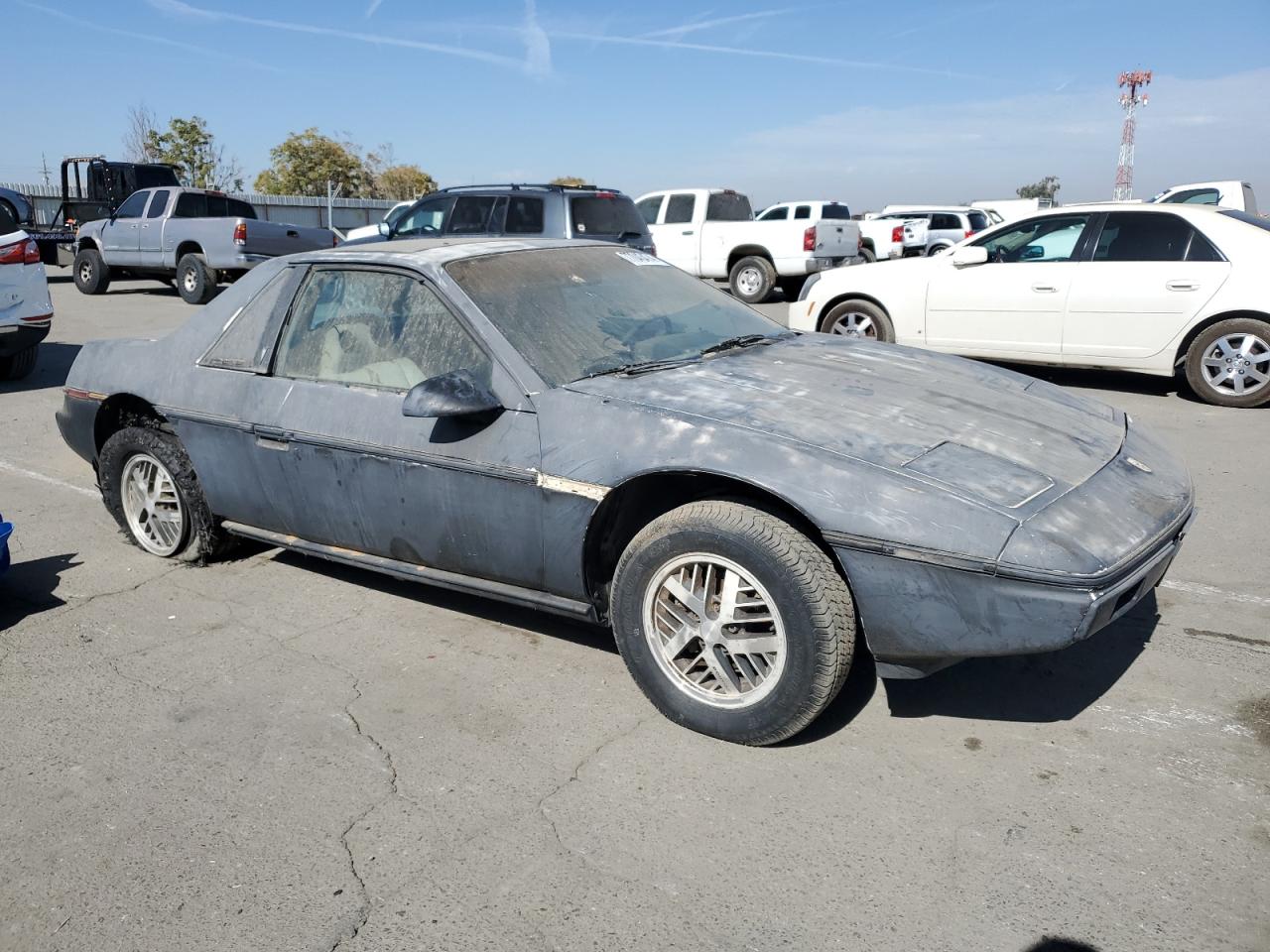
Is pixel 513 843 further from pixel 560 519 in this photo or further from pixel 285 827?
pixel 560 519

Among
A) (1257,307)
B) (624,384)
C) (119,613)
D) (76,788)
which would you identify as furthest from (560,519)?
(1257,307)

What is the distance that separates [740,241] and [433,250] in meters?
13.5

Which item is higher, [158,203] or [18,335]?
[158,203]

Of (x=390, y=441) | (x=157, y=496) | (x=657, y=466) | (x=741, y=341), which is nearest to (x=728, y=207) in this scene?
(x=741, y=341)

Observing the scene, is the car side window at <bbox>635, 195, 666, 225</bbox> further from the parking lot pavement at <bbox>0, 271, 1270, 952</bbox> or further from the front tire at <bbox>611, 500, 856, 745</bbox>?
the front tire at <bbox>611, 500, 856, 745</bbox>

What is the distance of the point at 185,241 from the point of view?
16625 millimetres

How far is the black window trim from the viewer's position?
3607mm

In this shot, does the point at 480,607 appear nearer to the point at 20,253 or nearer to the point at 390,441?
the point at 390,441

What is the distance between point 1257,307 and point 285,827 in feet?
26.1

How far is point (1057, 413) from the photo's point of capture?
3.66 metres

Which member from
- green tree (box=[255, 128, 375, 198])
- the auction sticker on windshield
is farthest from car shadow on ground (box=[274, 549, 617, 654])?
green tree (box=[255, 128, 375, 198])

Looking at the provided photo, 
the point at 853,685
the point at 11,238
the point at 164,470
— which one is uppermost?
the point at 11,238

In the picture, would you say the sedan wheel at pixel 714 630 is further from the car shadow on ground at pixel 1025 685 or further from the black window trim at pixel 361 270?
the black window trim at pixel 361 270

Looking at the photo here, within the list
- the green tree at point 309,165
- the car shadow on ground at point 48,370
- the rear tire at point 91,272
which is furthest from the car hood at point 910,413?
the green tree at point 309,165
